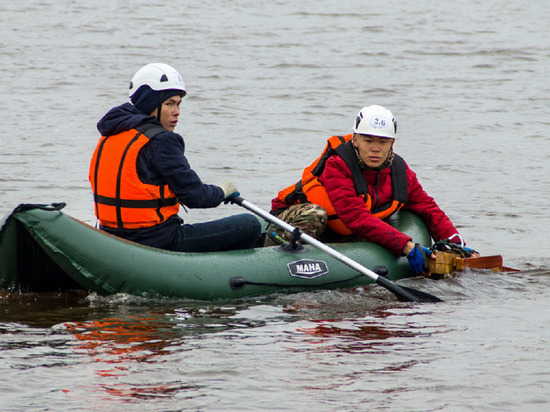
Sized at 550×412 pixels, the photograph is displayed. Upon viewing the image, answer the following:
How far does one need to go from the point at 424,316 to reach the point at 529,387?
4.79 feet

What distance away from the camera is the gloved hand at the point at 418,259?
6.82 metres

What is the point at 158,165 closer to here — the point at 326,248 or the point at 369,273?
the point at 326,248

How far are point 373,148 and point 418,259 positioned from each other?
0.88 meters

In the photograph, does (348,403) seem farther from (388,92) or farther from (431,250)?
(388,92)

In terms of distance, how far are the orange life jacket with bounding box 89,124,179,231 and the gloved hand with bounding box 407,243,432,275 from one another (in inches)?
73.7

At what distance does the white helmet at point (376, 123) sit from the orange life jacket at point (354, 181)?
216 millimetres

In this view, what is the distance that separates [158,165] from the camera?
19.2 ft

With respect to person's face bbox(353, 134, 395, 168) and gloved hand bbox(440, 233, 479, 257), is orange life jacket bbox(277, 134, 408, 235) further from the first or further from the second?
gloved hand bbox(440, 233, 479, 257)

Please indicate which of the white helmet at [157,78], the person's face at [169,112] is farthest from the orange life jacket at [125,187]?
the white helmet at [157,78]

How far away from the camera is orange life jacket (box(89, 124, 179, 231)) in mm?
5844

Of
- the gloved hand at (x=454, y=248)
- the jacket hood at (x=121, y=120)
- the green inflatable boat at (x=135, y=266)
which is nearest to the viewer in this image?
the green inflatable boat at (x=135, y=266)

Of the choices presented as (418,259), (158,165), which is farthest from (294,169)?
(158,165)

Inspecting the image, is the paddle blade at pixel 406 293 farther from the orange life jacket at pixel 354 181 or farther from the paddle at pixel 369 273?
the orange life jacket at pixel 354 181

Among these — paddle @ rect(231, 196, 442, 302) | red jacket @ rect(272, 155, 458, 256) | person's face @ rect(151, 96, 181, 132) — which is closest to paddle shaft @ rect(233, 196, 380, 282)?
paddle @ rect(231, 196, 442, 302)
